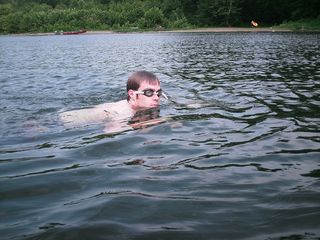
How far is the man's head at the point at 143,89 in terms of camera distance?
735 cm

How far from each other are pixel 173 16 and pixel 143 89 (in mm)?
92238

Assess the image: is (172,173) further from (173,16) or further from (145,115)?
(173,16)

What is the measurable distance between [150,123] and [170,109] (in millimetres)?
1394

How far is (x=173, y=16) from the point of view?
9625cm

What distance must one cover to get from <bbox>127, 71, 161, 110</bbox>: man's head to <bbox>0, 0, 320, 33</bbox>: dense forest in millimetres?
63087

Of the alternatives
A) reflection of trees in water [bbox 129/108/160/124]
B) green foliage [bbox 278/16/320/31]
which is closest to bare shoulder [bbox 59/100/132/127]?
reflection of trees in water [bbox 129/108/160/124]

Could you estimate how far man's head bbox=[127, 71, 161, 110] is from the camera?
735 centimetres

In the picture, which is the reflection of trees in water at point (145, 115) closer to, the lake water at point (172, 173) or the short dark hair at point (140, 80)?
the lake water at point (172, 173)

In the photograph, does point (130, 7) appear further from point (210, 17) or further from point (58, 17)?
point (210, 17)

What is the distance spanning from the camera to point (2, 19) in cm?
10644

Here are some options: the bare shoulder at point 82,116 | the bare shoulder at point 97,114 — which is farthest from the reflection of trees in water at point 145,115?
the bare shoulder at point 82,116

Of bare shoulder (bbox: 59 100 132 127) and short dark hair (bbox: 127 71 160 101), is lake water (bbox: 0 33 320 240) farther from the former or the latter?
short dark hair (bbox: 127 71 160 101)

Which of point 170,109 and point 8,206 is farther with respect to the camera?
point 170,109

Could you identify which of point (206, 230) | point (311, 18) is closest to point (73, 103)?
point (206, 230)
